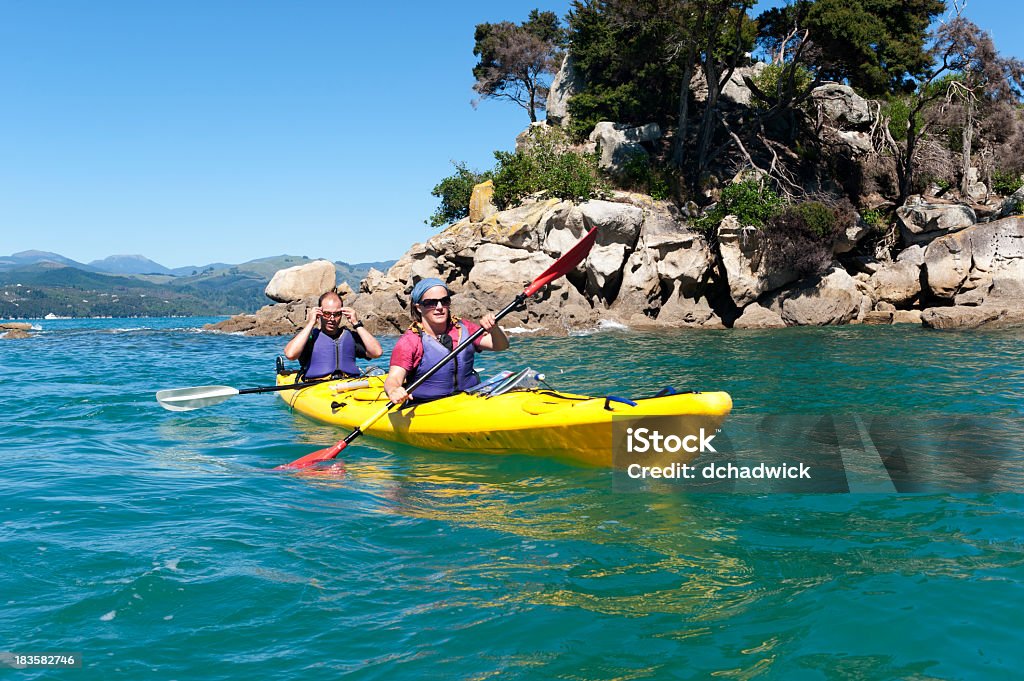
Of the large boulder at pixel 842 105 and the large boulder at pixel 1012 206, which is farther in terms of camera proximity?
the large boulder at pixel 842 105

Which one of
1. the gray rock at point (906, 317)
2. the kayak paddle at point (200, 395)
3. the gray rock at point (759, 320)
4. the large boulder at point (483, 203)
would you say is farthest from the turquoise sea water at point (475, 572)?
the large boulder at point (483, 203)

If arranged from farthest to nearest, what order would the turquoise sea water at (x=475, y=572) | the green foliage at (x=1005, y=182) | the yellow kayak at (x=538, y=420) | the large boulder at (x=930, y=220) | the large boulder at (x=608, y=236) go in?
1. the green foliage at (x=1005, y=182)
2. the large boulder at (x=608, y=236)
3. the large boulder at (x=930, y=220)
4. the yellow kayak at (x=538, y=420)
5. the turquoise sea water at (x=475, y=572)

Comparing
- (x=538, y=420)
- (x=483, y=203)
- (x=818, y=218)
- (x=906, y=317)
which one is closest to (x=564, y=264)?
(x=538, y=420)

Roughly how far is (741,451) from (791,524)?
1.75 meters

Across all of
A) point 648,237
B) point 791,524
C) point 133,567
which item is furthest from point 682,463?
point 648,237

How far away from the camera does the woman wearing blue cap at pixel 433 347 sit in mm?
6066

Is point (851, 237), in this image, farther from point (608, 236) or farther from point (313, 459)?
point (313, 459)

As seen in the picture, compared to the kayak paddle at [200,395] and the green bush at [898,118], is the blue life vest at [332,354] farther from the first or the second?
the green bush at [898,118]

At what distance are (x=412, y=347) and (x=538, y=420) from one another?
1462mm

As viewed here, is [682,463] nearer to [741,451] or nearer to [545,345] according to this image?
[741,451]

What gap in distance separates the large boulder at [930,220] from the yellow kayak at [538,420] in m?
19.8

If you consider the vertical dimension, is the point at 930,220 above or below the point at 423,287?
above

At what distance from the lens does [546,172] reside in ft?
77.7

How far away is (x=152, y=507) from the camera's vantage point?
4711 mm
